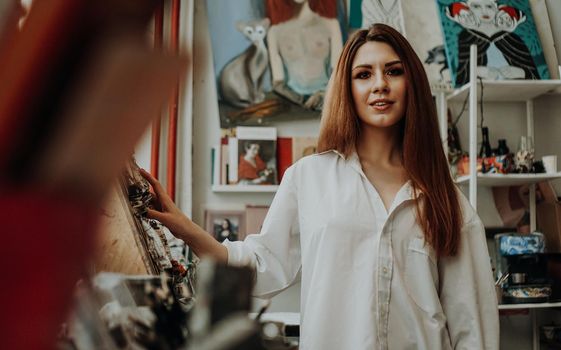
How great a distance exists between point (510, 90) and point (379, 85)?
1566mm

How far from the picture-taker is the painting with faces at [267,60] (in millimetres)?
3010

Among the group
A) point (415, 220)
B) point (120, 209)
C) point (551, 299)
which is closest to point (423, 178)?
point (415, 220)

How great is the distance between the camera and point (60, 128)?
22 cm

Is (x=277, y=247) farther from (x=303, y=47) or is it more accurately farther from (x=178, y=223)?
(x=303, y=47)

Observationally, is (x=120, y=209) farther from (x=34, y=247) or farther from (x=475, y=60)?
(x=475, y=60)

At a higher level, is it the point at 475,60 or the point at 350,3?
the point at 350,3

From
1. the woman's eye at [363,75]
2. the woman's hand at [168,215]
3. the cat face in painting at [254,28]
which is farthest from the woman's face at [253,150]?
the woman's hand at [168,215]

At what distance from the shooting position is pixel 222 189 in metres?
2.92

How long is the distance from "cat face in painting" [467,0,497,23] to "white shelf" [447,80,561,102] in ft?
1.29

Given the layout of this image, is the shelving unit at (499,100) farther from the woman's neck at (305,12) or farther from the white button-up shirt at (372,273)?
the white button-up shirt at (372,273)

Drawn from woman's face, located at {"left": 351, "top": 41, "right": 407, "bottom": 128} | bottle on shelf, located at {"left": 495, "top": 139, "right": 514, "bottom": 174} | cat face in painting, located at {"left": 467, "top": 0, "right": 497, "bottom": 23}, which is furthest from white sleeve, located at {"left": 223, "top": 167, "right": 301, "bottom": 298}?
cat face in painting, located at {"left": 467, "top": 0, "right": 497, "bottom": 23}

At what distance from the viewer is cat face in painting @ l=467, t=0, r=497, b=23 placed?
3143 millimetres

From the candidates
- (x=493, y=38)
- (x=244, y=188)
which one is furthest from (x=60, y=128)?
(x=493, y=38)

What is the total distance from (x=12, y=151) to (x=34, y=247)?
0.03 metres
